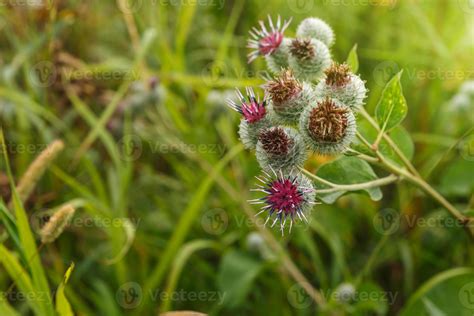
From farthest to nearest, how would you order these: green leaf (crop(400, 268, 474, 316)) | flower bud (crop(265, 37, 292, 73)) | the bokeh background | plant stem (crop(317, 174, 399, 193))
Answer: the bokeh background, green leaf (crop(400, 268, 474, 316)), flower bud (crop(265, 37, 292, 73)), plant stem (crop(317, 174, 399, 193))

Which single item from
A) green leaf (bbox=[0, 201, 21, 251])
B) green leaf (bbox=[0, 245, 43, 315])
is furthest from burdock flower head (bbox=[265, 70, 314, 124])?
green leaf (bbox=[0, 245, 43, 315])

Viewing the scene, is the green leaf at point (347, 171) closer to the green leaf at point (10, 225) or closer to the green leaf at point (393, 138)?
the green leaf at point (393, 138)

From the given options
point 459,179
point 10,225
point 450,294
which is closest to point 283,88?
point 10,225

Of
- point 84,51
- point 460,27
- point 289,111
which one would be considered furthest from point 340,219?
point 84,51

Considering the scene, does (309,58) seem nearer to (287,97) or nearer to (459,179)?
(287,97)

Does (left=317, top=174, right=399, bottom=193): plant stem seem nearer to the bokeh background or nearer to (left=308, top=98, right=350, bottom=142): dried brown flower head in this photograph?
(left=308, top=98, right=350, bottom=142): dried brown flower head

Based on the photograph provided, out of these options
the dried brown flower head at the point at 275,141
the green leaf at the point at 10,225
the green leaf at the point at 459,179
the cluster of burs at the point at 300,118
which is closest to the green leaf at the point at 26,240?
the green leaf at the point at 10,225
